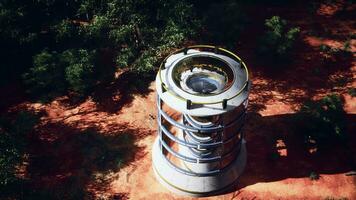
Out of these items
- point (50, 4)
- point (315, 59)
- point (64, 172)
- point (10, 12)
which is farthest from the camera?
point (315, 59)

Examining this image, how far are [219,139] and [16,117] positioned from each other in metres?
19.2

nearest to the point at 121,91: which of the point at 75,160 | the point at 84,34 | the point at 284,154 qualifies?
the point at 84,34

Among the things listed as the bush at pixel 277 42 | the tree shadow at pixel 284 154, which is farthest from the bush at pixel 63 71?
the bush at pixel 277 42

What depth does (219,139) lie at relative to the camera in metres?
25.0

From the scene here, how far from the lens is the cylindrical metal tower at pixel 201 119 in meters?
21.5

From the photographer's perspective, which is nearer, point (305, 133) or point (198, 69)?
point (198, 69)

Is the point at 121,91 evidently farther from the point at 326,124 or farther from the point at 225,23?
the point at 326,124

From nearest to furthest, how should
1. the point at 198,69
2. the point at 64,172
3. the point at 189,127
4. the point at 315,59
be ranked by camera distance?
the point at 189,127 → the point at 198,69 → the point at 64,172 → the point at 315,59

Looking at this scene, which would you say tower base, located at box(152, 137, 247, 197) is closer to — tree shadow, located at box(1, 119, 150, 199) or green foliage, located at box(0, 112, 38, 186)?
tree shadow, located at box(1, 119, 150, 199)

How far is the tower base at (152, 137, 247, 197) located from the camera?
1016 inches

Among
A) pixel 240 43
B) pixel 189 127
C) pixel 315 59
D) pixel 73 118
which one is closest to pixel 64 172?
pixel 73 118

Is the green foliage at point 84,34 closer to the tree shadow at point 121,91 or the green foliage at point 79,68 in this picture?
the green foliage at point 79,68

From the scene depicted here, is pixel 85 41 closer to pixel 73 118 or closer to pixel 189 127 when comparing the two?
pixel 73 118

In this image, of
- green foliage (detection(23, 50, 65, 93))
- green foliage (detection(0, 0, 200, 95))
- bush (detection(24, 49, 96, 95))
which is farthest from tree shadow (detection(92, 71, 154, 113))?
green foliage (detection(23, 50, 65, 93))
